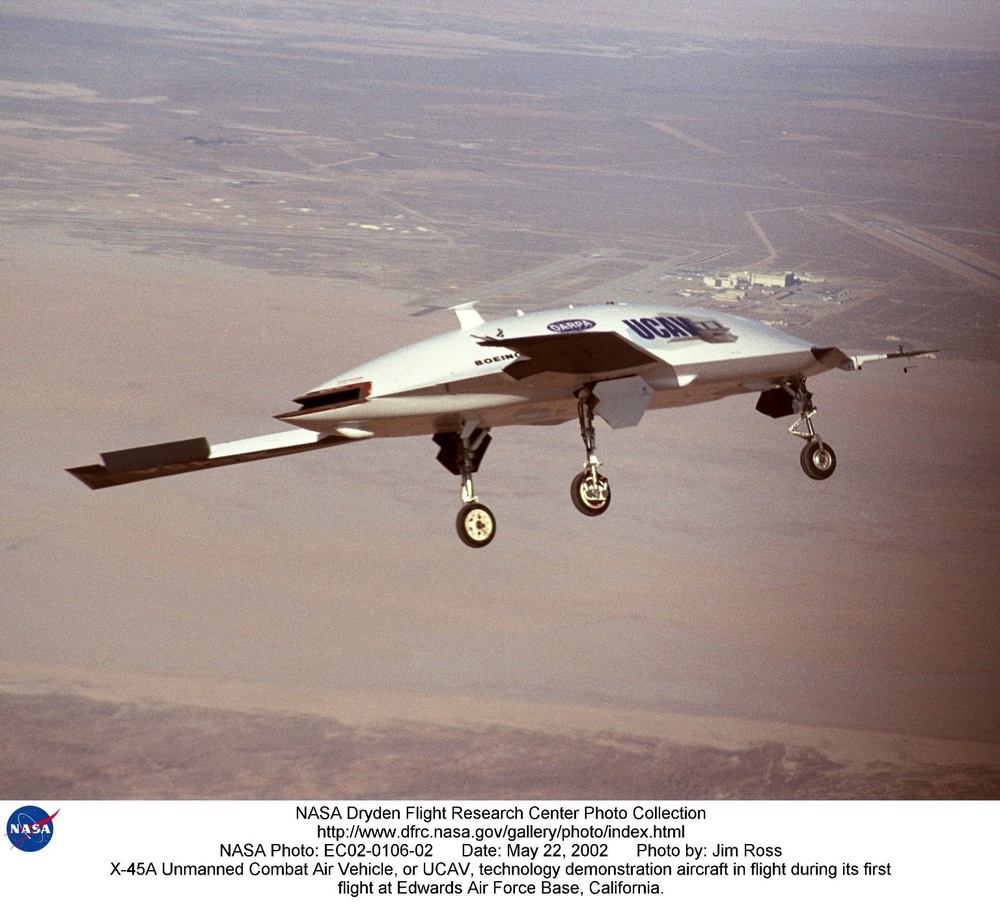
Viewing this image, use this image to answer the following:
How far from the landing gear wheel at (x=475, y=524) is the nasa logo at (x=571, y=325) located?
99.2 inches

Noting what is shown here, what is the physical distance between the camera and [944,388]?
63781mm

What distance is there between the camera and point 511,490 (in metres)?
59.1

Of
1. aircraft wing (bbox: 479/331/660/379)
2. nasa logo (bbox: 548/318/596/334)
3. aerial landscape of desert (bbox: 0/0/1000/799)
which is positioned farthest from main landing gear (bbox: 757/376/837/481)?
aerial landscape of desert (bbox: 0/0/1000/799)

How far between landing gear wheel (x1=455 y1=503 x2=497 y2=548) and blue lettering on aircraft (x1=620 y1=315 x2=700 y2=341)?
2890 millimetres

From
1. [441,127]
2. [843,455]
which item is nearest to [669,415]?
[843,455]

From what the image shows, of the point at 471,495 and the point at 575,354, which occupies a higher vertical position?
the point at 575,354

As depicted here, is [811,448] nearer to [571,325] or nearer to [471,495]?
[571,325]

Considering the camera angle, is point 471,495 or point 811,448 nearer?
point 471,495

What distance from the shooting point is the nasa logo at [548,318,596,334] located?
1784 centimetres

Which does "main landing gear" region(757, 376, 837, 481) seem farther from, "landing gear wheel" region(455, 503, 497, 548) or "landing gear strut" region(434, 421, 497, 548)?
"landing gear wheel" region(455, 503, 497, 548)

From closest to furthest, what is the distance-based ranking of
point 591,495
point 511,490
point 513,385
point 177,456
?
point 177,456, point 513,385, point 591,495, point 511,490

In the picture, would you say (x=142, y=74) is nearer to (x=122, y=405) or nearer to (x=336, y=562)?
(x=122, y=405)
